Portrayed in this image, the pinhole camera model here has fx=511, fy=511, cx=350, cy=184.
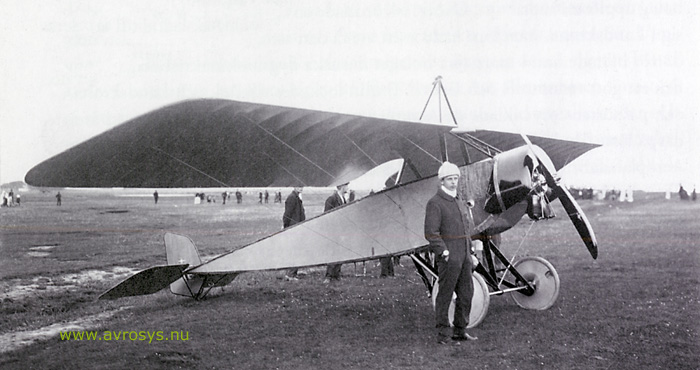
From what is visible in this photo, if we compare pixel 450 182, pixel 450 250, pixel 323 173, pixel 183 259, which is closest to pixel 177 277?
pixel 183 259

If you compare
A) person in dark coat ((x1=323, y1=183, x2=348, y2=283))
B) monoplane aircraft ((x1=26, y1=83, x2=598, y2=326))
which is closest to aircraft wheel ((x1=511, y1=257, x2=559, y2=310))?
monoplane aircraft ((x1=26, y1=83, x2=598, y2=326))

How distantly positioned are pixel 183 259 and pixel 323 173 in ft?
9.98

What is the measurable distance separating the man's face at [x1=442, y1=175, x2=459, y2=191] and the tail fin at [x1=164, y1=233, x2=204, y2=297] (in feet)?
14.6

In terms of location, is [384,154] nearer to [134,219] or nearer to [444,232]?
[444,232]

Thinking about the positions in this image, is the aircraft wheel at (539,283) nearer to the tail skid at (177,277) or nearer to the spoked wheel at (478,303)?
the spoked wheel at (478,303)

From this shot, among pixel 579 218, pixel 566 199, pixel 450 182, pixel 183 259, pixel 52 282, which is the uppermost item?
pixel 450 182

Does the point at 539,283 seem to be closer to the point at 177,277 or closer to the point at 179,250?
the point at 177,277

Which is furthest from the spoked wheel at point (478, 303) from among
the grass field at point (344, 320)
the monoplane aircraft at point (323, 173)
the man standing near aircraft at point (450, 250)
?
the man standing near aircraft at point (450, 250)

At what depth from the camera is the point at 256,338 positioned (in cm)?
557

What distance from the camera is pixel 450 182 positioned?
198 inches

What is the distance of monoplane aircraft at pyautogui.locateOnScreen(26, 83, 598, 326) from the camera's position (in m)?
4.71

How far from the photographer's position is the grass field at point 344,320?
15.4 ft

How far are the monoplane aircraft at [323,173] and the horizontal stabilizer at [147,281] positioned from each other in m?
0.02

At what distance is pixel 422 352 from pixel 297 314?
2437 mm
